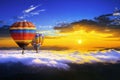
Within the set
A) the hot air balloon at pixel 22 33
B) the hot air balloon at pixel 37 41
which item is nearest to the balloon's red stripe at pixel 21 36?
the hot air balloon at pixel 22 33

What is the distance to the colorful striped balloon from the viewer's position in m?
6.63

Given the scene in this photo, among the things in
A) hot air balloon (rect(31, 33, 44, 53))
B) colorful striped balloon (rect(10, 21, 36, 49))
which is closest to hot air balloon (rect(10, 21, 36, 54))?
colorful striped balloon (rect(10, 21, 36, 49))

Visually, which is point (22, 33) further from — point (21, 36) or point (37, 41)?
point (37, 41)

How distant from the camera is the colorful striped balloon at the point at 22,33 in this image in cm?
663

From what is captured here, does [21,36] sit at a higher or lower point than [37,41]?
higher

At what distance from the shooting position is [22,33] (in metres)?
6.78

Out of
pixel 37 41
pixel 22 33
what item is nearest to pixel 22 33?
pixel 22 33

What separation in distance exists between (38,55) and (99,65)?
1.97m

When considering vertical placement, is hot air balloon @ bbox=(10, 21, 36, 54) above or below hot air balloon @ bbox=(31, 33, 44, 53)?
above

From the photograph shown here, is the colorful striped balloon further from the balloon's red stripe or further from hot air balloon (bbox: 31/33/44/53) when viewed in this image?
hot air balloon (bbox: 31/33/44/53)

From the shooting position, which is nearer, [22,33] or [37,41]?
[22,33]

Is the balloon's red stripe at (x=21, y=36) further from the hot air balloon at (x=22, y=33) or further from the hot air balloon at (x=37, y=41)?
the hot air balloon at (x=37, y=41)

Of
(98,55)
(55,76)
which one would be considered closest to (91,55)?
(98,55)

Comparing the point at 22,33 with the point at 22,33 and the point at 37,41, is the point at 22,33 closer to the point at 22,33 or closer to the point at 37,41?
the point at 22,33
